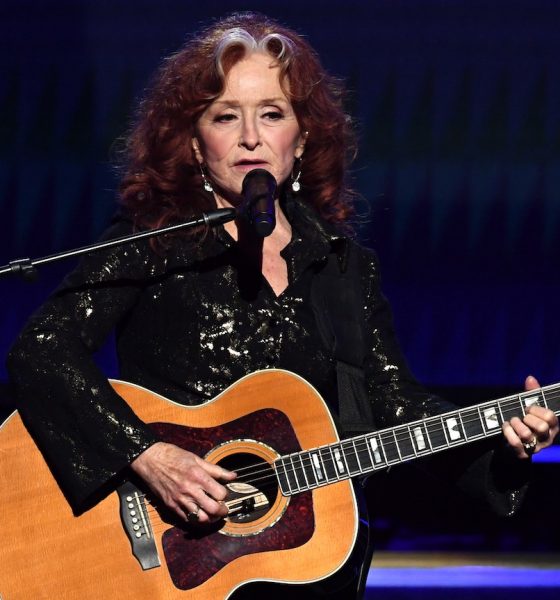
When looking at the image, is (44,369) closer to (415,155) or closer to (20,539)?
(20,539)

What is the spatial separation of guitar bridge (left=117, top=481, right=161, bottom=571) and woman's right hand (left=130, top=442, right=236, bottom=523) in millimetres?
53

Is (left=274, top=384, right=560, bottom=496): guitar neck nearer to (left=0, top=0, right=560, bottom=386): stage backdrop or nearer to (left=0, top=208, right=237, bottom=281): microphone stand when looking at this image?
(left=0, top=208, right=237, bottom=281): microphone stand

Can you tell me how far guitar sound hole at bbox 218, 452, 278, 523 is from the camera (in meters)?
2.57

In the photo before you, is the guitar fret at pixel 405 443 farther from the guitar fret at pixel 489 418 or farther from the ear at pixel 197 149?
the ear at pixel 197 149

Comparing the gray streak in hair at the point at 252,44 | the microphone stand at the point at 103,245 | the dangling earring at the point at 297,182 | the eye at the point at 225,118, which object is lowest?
the dangling earring at the point at 297,182

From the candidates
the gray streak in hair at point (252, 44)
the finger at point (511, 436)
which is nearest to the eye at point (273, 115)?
the gray streak in hair at point (252, 44)

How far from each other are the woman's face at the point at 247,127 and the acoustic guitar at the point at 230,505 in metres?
0.52

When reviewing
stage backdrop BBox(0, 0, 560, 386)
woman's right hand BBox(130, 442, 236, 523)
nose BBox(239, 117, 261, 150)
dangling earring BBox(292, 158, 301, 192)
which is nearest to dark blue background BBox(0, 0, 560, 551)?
stage backdrop BBox(0, 0, 560, 386)

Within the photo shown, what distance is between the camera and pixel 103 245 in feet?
8.04

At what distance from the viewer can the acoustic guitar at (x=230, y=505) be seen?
2.49m

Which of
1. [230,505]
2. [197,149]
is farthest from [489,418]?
[197,149]

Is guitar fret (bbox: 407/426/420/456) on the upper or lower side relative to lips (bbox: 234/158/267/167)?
lower

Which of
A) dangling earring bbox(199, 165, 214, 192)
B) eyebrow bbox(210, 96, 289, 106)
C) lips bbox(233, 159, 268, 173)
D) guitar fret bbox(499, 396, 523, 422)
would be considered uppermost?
eyebrow bbox(210, 96, 289, 106)

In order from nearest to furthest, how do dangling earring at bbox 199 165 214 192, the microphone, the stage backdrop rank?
the microphone, dangling earring at bbox 199 165 214 192, the stage backdrop
